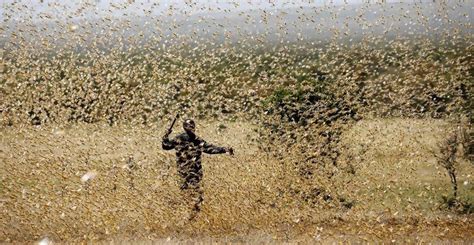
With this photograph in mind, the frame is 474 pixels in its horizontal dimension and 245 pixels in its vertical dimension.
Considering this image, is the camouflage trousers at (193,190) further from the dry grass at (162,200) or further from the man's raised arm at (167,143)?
the man's raised arm at (167,143)

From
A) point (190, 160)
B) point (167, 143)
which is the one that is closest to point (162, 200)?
point (190, 160)

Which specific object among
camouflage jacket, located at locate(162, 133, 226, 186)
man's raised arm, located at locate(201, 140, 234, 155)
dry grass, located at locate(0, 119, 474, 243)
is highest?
man's raised arm, located at locate(201, 140, 234, 155)

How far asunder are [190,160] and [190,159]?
27 mm

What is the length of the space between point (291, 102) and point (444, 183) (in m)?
4.48

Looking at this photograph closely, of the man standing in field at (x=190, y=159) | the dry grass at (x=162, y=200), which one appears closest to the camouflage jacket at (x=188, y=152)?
the man standing in field at (x=190, y=159)

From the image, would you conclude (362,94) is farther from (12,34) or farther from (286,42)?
(12,34)

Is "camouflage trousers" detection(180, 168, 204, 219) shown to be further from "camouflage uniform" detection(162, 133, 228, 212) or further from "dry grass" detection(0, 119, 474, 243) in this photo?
"dry grass" detection(0, 119, 474, 243)

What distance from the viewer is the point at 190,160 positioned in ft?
29.8

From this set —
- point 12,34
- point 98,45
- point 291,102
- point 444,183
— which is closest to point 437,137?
point 444,183

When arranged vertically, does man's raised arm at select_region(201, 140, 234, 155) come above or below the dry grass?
above

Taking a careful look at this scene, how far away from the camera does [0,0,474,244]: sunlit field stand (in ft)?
29.1

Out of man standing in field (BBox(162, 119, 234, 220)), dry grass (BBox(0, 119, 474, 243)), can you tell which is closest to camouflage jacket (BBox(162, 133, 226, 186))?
man standing in field (BBox(162, 119, 234, 220))

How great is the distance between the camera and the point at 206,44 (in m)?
11.2

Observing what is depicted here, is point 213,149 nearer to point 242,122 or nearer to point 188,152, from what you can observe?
point 188,152
